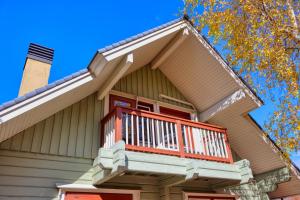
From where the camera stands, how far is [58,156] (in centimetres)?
477

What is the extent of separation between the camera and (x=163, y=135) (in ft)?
17.0

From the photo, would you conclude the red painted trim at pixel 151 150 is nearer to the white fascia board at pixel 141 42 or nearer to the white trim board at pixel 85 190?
the white trim board at pixel 85 190

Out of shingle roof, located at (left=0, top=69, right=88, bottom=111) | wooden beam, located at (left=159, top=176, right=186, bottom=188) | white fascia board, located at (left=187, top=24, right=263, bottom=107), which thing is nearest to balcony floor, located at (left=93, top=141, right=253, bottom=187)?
wooden beam, located at (left=159, top=176, right=186, bottom=188)

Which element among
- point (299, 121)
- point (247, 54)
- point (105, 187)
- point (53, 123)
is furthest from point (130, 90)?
point (299, 121)

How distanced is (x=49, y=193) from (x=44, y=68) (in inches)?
120

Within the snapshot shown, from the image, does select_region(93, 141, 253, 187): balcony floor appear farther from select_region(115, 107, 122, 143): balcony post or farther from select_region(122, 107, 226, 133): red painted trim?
select_region(122, 107, 226, 133): red painted trim

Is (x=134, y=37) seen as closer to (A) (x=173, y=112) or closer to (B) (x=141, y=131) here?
(B) (x=141, y=131)

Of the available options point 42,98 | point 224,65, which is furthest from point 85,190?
point 224,65

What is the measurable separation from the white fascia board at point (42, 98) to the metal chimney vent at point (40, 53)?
74.2 inches

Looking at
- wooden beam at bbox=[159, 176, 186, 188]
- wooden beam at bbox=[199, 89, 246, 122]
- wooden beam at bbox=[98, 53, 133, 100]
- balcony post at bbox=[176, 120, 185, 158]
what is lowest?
wooden beam at bbox=[159, 176, 186, 188]

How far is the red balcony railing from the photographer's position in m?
4.80

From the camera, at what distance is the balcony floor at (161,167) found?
4141mm

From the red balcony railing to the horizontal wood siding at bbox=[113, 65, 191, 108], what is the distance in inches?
52.9

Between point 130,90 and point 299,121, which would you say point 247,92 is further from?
point 130,90
